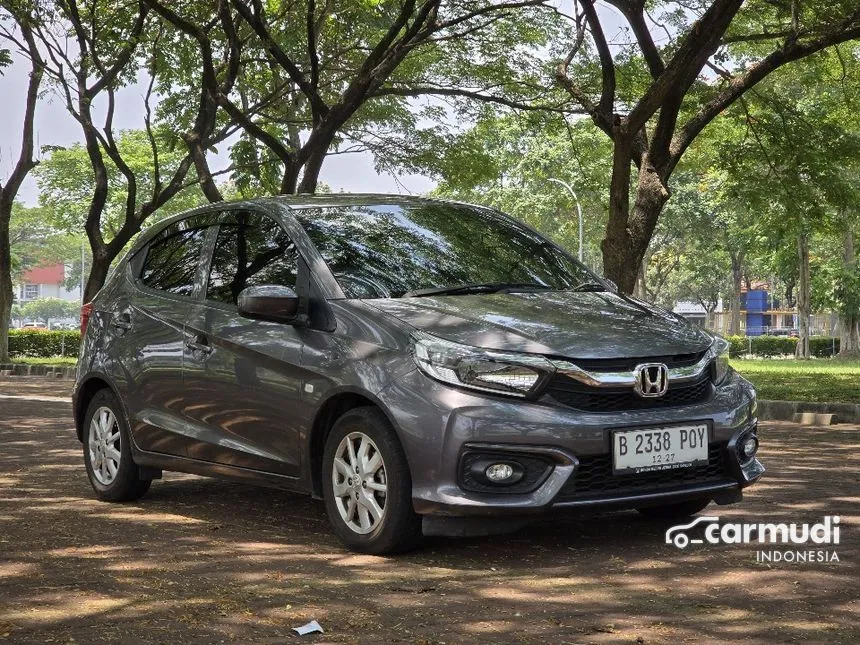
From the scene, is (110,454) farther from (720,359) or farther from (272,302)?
(720,359)

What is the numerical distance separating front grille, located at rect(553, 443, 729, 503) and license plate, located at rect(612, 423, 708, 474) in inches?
1.4

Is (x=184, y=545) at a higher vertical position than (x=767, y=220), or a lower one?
lower

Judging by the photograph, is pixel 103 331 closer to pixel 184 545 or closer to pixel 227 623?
pixel 184 545

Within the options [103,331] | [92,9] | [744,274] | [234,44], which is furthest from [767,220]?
[744,274]

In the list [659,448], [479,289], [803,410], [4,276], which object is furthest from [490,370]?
[4,276]

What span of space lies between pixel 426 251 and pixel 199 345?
4.27 ft

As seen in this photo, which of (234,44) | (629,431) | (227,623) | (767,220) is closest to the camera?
(227,623)

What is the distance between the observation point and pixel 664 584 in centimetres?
520

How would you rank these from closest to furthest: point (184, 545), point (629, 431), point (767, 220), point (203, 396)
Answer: point (629, 431) < point (184, 545) < point (203, 396) < point (767, 220)

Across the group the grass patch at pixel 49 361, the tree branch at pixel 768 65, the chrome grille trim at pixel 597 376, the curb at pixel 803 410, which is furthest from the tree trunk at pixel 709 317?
the chrome grille trim at pixel 597 376

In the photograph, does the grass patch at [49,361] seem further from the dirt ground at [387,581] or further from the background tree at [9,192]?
the dirt ground at [387,581]

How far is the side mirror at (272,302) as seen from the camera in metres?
6.18

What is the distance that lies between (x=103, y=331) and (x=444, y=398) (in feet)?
10.4

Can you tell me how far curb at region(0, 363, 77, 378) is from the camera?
1118 inches
